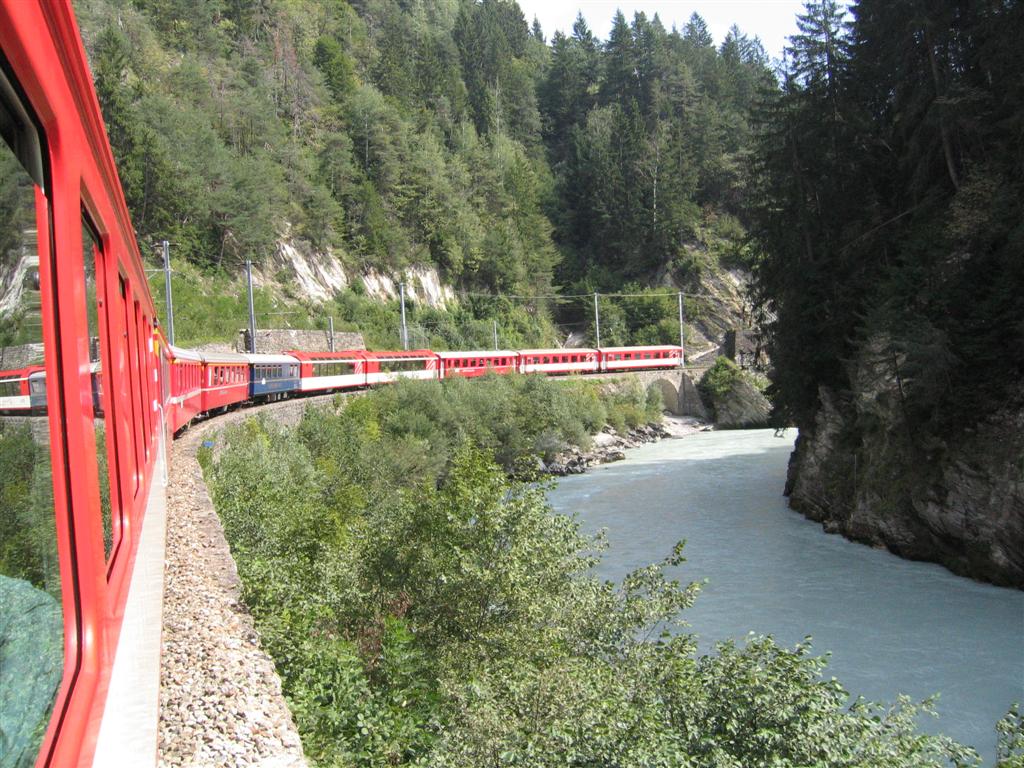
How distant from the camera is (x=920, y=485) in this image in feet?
55.3

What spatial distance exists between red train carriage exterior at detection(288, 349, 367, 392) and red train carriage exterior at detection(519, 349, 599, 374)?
1037 cm

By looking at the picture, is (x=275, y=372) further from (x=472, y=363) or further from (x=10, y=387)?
(x=10, y=387)

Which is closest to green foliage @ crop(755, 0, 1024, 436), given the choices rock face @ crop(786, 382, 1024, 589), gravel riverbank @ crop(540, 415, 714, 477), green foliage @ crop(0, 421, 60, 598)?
rock face @ crop(786, 382, 1024, 589)

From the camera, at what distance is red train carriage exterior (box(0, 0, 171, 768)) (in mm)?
1630

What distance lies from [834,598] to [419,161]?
Answer: 167 feet

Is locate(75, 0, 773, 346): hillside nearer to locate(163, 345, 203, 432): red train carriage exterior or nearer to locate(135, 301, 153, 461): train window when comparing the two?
locate(163, 345, 203, 432): red train carriage exterior

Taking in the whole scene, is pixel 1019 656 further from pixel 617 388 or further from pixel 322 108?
pixel 322 108

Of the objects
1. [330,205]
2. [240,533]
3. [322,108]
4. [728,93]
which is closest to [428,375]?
[330,205]

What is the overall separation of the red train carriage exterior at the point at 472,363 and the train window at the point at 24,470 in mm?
34240

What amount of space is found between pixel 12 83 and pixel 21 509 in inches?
33.8

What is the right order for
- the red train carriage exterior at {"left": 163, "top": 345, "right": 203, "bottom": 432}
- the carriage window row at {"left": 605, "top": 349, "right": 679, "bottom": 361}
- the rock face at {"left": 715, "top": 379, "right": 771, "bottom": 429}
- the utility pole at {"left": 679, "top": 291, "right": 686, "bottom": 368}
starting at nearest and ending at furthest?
the red train carriage exterior at {"left": 163, "top": 345, "right": 203, "bottom": 432}
the rock face at {"left": 715, "top": 379, "right": 771, "bottom": 429}
the carriage window row at {"left": 605, "top": 349, "right": 679, "bottom": 361}
the utility pole at {"left": 679, "top": 291, "right": 686, "bottom": 368}

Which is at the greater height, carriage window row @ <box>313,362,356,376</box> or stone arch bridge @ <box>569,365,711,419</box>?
carriage window row @ <box>313,362,356,376</box>

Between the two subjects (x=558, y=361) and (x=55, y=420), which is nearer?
(x=55, y=420)

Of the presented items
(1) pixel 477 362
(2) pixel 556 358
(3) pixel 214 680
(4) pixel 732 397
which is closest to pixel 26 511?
(3) pixel 214 680
